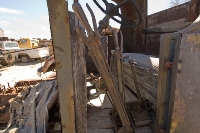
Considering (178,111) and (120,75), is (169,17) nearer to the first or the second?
(120,75)

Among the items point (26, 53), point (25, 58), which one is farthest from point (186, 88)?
point (25, 58)

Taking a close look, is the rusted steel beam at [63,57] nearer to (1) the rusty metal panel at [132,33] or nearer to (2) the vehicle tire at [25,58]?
(1) the rusty metal panel at [132,33]

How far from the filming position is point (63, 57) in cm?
119

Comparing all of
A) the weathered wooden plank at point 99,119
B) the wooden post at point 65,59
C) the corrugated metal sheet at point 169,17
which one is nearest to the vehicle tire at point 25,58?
the corrugated metal sheet at point 169,17

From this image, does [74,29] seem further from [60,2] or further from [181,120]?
[181,120]

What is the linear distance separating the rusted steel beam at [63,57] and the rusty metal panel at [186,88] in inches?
34.6

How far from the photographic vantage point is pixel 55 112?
2012 mm

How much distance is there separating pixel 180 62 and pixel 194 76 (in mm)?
187

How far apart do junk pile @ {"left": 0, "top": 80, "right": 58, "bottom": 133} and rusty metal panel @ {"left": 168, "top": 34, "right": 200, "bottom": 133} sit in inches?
53.2

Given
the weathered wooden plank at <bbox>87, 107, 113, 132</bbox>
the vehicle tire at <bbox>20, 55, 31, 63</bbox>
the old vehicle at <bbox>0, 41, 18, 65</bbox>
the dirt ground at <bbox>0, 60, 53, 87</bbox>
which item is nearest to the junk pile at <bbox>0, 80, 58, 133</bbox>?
the weathered wooden plank at <bbox>87, 107, 113, 132</bbox>

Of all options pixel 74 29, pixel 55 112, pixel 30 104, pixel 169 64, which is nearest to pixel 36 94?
pixel 30 104

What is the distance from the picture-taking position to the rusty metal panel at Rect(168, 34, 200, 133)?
4.10 ft

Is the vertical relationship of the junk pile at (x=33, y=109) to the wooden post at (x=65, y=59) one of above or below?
below

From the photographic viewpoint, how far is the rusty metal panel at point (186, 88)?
4.10ft
